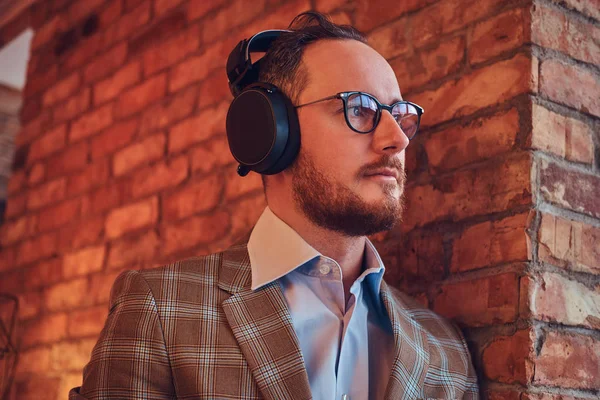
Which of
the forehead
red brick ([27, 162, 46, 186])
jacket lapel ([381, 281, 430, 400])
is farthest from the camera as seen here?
red brick ([27, 162, 46, 186])

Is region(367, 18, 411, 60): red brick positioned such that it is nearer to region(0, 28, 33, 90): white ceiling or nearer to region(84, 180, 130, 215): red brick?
region(84, 180, 130, 215): red brick

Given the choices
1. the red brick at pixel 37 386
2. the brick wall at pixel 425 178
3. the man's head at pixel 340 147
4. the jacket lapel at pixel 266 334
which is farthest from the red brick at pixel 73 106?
the jacket lapel at pixel 266 334

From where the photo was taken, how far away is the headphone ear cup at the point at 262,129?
4.50 feet

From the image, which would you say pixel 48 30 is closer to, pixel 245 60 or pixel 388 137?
pixel 245 60

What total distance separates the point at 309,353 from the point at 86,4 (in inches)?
82.2

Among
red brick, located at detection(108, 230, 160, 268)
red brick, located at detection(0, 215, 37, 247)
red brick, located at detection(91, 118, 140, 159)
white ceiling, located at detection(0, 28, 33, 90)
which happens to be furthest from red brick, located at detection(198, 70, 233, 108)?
white ceiling, located at detection(0, 28, 33, 90)

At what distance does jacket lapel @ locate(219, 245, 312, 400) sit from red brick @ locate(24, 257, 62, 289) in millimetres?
1491

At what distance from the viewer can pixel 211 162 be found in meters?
2.25

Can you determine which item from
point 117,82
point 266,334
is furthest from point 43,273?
point 266,334

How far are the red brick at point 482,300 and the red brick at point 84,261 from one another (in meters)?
1.33

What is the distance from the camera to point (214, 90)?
2.29 m

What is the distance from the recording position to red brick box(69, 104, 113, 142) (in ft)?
8.79

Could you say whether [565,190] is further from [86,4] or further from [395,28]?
[86,4]

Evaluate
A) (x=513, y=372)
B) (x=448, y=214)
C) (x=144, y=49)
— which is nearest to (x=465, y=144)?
(x=448, y=214)
